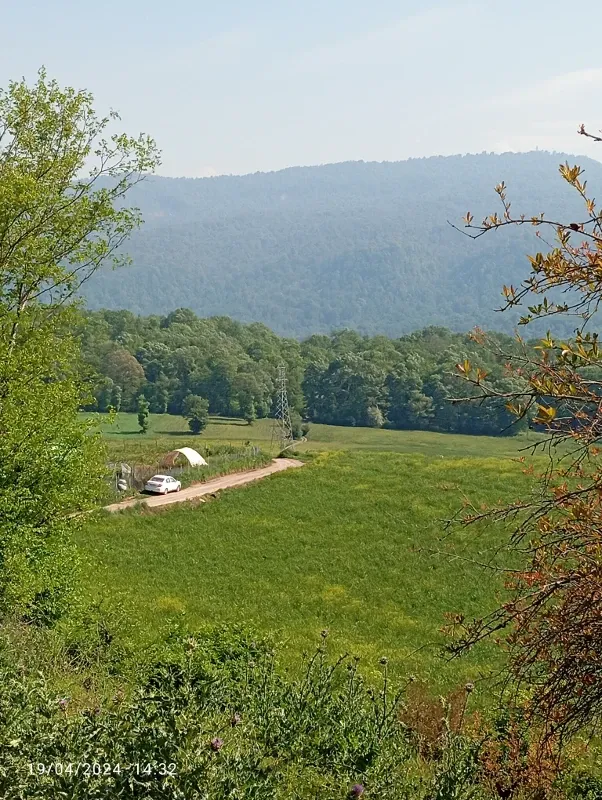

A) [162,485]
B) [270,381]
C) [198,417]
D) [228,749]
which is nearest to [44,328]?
[228,749]

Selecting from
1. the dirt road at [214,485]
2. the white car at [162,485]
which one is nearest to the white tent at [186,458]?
the dirt road at [214,485]

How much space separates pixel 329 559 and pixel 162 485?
12.4 metres

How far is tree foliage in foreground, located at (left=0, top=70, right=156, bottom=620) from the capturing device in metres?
11.9

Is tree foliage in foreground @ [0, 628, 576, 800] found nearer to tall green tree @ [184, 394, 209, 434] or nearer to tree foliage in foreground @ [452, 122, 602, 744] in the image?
tree foliage in foreground @ [452, 122, 602, 744]

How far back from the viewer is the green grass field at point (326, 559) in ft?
56.3

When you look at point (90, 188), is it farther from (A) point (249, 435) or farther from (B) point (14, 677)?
(A) point (249, 435)

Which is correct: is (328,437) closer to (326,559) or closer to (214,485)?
(214,485)

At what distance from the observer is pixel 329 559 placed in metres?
23.9

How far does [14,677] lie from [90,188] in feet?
35.7

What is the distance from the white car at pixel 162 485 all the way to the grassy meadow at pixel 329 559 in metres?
3.19

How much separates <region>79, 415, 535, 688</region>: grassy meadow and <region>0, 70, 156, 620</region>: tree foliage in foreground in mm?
1776

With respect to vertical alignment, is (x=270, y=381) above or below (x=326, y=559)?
above

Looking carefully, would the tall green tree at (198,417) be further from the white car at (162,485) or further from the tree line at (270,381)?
the white car at (162,485)

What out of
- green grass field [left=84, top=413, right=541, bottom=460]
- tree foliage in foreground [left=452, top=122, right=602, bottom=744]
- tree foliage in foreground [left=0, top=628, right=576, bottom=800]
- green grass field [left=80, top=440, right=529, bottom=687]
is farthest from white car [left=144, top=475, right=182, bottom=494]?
green grass field [left=84, top=413, right=541, bottom=460]
